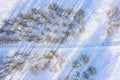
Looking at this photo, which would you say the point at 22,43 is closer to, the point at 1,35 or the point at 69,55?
the point at 1,35

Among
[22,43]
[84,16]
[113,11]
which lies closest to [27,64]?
[22,43]

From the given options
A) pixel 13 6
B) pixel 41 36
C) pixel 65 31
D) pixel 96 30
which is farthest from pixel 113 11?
pixel 13 6

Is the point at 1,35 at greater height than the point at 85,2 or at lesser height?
lesser

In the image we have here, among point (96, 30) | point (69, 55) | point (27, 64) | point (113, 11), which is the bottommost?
point (27, 64)

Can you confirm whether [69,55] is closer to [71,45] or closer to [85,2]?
[71,45]

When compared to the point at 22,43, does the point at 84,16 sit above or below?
above
